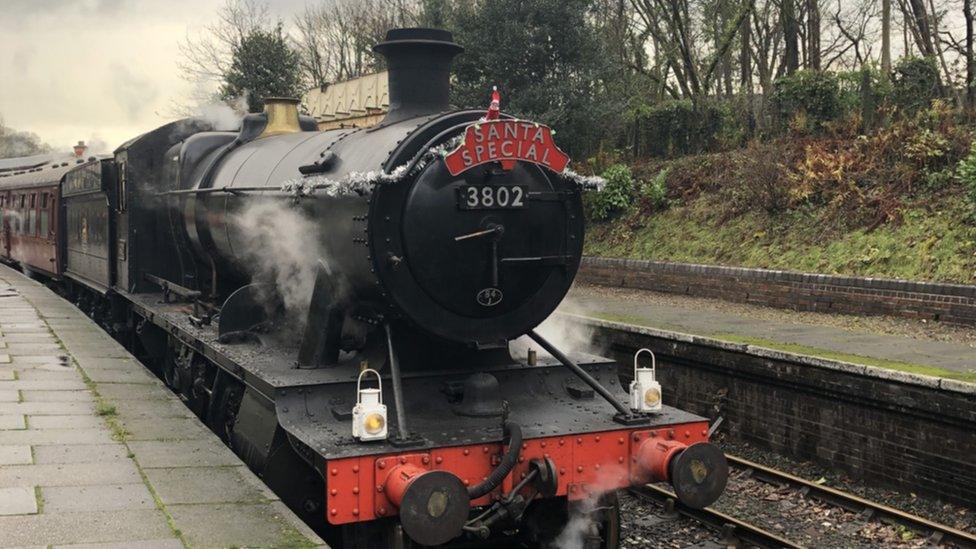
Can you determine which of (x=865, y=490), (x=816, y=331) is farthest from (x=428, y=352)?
(x=816, y=331)

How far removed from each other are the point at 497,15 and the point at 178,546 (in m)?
16.7

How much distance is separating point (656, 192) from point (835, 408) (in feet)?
35.9

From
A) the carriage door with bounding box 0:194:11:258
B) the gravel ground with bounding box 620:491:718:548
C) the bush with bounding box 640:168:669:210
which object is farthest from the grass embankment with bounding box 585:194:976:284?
the carriage door with bounding box 0:194:11:258

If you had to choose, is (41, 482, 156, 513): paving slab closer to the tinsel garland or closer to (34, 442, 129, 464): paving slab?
(34, 442, 129, 464): paving slab

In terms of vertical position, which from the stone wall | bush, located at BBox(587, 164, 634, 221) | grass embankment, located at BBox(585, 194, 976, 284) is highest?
bush, located at BBox(587, 164, 634, 221)

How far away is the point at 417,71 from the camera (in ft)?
19.4

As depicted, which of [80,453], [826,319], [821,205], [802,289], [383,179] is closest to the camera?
[383,179]

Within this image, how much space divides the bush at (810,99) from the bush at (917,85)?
126cm

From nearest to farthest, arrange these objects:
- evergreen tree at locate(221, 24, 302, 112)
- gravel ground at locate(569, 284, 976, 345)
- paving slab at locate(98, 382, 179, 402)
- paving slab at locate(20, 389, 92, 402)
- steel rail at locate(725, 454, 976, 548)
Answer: steel rail at locate(725, 454, 976, 548)
paving slab at locate(20, 389, 92, 402)
paving slab at locate(98, 382, 179, 402)
gravel ground at locate(569, 284, 976, 345)
evergreen tree at locate(221, 24, 302, 112)

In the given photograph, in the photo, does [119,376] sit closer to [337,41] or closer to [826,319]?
[826,319]

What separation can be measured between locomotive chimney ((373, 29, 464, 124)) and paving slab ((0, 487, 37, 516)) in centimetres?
303

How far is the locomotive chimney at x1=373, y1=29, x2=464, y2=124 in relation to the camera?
5.88 m

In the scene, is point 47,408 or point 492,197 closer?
point 492,197

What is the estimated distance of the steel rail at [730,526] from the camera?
6383 millimetres
